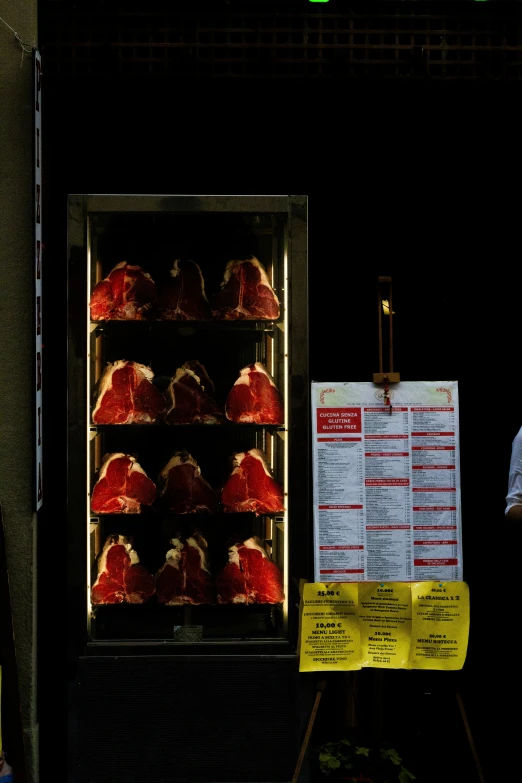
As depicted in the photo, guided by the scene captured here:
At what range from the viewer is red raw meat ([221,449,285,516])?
4.38 m

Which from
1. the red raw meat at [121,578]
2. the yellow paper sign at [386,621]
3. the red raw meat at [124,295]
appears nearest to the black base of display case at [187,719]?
the red raw meat at [121,578]

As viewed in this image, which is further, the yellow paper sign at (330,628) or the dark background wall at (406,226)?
the dark background wall at (406,226)

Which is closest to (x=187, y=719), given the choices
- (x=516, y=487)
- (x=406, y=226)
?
(x=516, y=487)

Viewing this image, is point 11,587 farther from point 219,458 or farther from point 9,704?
point 219,458

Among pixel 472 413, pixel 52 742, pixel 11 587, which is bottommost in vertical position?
pixel 52 742

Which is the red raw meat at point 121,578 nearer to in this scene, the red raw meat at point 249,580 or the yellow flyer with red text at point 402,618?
the red raw meat at point 249,580

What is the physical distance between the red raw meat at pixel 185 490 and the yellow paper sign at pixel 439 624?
1.12 metres

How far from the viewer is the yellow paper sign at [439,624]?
432 cm

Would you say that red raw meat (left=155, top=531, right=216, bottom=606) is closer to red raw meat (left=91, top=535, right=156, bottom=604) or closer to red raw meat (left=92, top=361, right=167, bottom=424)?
red raw meat (left=91, top=535, right=156, bottom=604)

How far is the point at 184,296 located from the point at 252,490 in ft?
3.48

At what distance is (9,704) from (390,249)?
124 inches

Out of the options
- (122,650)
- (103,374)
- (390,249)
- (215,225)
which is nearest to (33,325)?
(103,374)

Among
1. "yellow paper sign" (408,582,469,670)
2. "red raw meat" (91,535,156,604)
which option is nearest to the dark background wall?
"yellow paper sign" (408,582,469,670)

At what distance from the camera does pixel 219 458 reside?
186 inches
